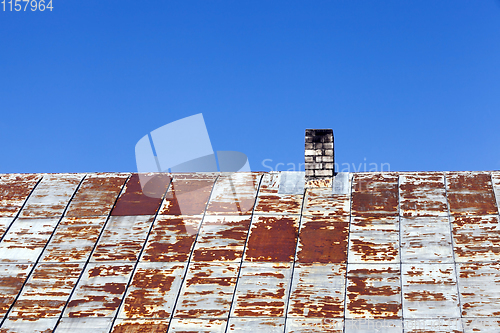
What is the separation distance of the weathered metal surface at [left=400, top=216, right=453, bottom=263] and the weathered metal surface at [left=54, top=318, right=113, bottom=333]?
7.84 m

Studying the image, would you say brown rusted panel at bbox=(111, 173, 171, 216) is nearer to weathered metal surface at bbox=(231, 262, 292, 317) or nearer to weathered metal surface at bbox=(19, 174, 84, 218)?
weathered metal surface at bbox=(19, 174, 84, 218)

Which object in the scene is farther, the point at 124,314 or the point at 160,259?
the point at 160,259

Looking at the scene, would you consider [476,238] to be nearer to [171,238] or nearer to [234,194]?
[234,194]

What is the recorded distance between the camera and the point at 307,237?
668 inches

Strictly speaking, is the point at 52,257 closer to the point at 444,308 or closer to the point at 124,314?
the point at 124,314

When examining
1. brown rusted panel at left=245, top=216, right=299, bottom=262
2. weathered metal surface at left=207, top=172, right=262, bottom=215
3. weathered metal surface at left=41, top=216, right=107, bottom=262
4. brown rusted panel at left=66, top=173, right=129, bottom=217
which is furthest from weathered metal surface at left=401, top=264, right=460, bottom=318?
brown rusted panel at left=66, top=173, right=129, bottom=217

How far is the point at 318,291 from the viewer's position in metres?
15.0

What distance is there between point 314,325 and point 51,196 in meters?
10.3

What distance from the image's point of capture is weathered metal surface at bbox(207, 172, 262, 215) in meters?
18.4

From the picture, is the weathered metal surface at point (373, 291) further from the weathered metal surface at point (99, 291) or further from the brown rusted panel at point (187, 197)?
the weathered metal surface at point (99, 291)

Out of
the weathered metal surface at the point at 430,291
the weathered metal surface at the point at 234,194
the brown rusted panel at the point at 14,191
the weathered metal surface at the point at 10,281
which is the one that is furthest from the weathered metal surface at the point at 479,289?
the brown rusted panel at the point at 14,191

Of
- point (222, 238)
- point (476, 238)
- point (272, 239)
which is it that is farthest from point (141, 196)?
point (476, 238)

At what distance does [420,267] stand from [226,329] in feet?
17.4

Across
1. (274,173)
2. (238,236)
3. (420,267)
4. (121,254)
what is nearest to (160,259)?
(121,254)
